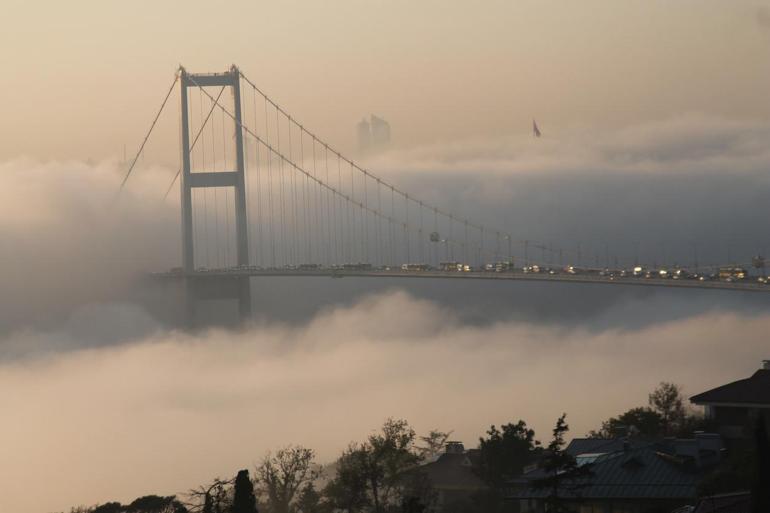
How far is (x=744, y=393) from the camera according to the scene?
162ft

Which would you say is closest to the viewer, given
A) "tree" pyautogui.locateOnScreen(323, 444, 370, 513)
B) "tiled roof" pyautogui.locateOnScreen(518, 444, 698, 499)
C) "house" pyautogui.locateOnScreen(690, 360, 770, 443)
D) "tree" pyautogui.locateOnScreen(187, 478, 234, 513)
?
"tree" pyautogui.locateOnScreen(187, 478, 234, 513)

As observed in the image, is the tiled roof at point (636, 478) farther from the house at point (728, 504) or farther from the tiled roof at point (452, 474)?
the tiled roof at point (452, 474)

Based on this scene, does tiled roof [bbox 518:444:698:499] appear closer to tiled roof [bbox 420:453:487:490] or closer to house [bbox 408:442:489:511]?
house [bbox 408:442:489:511]

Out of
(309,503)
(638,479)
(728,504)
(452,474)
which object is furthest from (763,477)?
(452,474)

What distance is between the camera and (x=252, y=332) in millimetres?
117938

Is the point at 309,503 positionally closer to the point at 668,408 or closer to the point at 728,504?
the point at 668,408

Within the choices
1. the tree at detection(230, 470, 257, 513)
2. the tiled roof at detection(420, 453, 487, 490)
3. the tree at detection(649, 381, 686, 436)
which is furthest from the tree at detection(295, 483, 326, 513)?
the tree at detection(230, 470, 257, 513)

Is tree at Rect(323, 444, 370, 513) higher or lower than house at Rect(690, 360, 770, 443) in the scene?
lower

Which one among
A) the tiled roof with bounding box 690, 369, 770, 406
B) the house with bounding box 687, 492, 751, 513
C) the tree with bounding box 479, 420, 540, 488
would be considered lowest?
the tree with bounding box 479, 420, 540, 488

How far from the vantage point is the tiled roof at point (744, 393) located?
48.7 meters

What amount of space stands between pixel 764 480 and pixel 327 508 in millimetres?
23634

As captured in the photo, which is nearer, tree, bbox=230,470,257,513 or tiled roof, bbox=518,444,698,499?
tree, bbox=230,470,257,513

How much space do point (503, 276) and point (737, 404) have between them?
41285 millimetres

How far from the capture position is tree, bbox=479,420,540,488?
5334 centimetres
